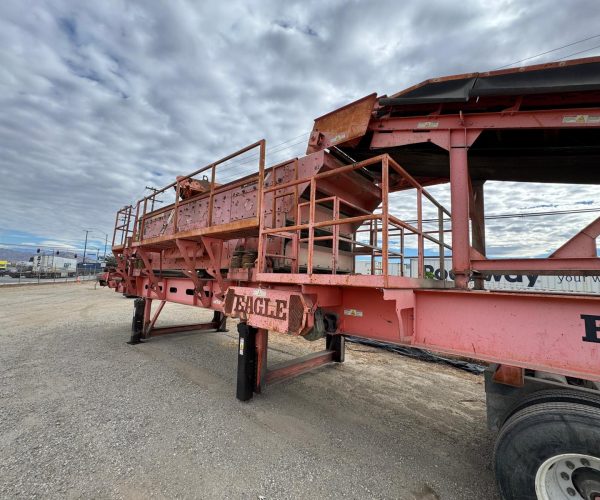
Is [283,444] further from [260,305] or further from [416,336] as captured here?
[416,336]

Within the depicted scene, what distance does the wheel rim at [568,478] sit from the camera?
2141mm

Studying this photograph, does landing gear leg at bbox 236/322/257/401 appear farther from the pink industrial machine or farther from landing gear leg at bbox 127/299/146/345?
landing gear leg at bbox 127/299/146/345

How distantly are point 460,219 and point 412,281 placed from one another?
1083 mm

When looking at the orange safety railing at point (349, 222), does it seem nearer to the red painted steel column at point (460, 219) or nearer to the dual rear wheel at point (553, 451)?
the red painted steel column at point (460, 219)

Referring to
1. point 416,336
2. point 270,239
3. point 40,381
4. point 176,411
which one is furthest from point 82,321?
point 416,336

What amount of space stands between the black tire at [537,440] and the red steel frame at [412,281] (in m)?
0.31

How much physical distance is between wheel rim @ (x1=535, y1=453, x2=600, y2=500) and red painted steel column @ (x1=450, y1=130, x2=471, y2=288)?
1.68 meters

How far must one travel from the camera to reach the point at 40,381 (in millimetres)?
5152

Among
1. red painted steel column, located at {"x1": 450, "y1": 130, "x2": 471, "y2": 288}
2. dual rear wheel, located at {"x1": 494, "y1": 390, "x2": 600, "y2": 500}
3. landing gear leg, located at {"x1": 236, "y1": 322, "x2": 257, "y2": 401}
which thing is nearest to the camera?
dual rear wheel, located at {"x1": 494, "y1": 390, "x2": 600, "y2": 500}

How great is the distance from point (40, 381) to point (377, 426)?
561cm

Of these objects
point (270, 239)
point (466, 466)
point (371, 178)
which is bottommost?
point (466, 466)

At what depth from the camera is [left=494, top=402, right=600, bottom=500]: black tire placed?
214 cm

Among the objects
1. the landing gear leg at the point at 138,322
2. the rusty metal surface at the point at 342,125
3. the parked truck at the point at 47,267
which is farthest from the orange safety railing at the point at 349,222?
the parked truck at the point at 47,267

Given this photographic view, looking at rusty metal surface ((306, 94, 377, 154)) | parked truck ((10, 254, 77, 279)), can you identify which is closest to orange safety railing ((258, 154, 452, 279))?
rusty metal surface ((306, 94, 377, 154))
